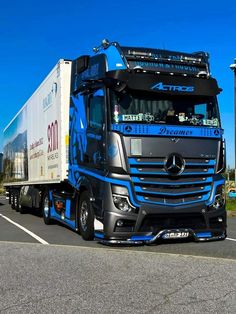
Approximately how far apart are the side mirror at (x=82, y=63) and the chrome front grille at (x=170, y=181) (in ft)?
8.78

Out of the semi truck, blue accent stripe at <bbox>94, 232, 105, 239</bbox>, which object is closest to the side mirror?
the semi truck

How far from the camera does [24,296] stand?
6109 mm

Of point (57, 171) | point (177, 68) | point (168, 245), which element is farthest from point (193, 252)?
point (57, 171)

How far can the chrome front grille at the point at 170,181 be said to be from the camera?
9.30 meters

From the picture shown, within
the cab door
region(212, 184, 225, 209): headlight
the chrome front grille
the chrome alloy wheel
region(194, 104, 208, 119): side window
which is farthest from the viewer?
the chrome alloy wheel

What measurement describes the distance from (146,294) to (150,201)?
333cm

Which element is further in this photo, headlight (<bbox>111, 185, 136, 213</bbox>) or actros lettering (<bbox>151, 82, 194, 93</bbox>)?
actros lettering (<bbox>151, 82, 194, 93</bbox>)

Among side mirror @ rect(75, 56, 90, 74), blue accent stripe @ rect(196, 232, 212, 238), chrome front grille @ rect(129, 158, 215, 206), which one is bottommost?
blue accent stripe @ rect(196, 232, 212, 238)

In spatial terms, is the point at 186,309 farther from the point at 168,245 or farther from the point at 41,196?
the point at 41,196

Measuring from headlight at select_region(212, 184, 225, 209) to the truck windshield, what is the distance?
1264mm

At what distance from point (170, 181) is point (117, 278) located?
2.91m

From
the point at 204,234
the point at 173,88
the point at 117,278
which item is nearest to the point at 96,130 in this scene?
the point at 173,88

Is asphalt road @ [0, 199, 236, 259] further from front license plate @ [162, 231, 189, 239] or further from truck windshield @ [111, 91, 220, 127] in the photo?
truck windshield @ [111, 91, 220, 127]

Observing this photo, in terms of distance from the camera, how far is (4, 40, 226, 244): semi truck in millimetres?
9266
